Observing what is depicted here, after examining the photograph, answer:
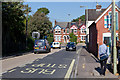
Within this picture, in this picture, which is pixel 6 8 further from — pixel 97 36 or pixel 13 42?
pixel 97 36

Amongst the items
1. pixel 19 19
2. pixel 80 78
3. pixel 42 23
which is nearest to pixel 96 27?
pixel 19 19

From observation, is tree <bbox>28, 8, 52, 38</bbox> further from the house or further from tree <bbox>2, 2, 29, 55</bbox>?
the house

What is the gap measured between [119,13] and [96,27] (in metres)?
3.40

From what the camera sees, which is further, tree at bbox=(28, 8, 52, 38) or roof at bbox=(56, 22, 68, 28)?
roof at bbox=(56, 22, 68, 28)

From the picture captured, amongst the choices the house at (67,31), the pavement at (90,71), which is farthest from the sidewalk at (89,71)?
the house at (67,31)

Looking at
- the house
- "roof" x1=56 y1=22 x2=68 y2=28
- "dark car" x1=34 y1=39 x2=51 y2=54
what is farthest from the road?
"roof" x1=56 y1=22 x2=68 y2=28

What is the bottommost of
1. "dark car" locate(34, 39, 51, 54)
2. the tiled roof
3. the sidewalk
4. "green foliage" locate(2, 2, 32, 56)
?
the sidewalk

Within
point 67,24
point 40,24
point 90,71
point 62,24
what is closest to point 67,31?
point 67,24

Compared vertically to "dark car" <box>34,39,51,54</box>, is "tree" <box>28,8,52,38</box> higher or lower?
higher

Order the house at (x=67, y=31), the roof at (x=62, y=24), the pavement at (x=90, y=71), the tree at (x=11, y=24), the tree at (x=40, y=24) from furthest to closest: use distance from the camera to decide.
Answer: the roof at (x=62, y=24), the house at (x=67, y=31), the tree at (x=40, y=24), the tree at (x=11, y=24), the pavement at (x=90, y=71)

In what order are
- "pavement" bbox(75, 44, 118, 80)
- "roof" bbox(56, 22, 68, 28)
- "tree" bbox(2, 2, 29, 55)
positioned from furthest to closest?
1. "roof" bbox(56, 22, 68, 28)
2. "tree" bbox(2, 2, 29, 55)
3. "pavement" bbox(75, 44, 118, 80)

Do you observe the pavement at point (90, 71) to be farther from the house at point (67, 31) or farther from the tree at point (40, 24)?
the house at point (67, 31)

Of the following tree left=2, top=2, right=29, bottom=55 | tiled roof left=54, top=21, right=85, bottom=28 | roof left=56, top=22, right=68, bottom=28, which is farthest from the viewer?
roof left=56, top=22, right=68, bottom=28

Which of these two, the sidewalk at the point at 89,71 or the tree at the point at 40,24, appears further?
the tree at the point at 40,24
